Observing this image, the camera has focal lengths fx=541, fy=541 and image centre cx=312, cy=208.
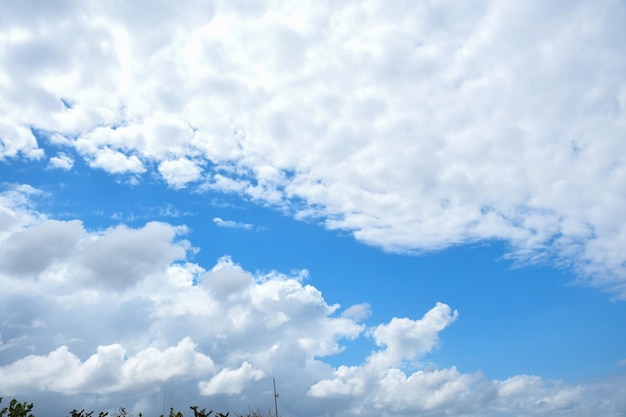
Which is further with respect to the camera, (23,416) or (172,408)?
(172,408)

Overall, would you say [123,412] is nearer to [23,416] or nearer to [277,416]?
[23,416]

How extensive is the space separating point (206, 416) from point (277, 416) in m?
7.22

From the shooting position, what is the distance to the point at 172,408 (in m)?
61.1

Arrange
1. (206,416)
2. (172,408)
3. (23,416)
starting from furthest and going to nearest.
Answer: (172,408) → (206,416) → (23,416)

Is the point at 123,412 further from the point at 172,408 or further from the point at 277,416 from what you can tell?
the point at 277,416

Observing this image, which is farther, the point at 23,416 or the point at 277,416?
the point at 277,416

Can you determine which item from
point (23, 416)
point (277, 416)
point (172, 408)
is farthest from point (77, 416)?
point (277, 416)

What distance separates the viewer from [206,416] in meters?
54.5

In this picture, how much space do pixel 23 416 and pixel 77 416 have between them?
5432 millimetres

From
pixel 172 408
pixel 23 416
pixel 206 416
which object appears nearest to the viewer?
pixel 23 416

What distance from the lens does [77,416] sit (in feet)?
179

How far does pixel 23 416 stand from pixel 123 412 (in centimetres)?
1572

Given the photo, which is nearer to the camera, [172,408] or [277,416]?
[277,416]

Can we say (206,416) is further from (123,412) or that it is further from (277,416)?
(123,412)
